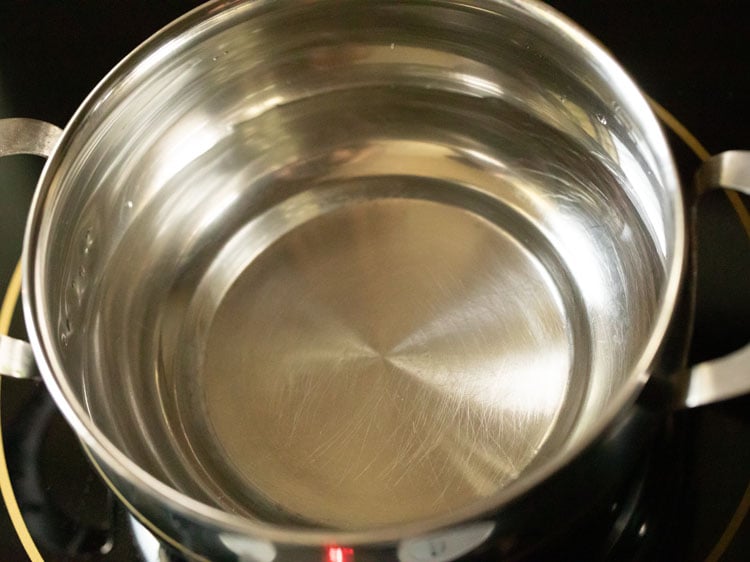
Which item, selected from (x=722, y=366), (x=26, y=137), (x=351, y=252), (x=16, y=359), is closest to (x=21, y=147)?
(x=26, y=137)

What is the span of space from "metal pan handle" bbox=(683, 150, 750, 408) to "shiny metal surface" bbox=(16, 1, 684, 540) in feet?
0.13

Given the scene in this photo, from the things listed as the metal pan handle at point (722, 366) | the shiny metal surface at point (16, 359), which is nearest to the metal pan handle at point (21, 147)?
the shiny metal surface at point (16, 359)

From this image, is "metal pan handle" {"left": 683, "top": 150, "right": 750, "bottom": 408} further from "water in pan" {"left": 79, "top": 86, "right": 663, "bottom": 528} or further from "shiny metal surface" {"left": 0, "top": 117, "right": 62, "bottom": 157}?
"shiny metal surface" {"left": 0, "top": 117, "right": 62, "bottom": 157}

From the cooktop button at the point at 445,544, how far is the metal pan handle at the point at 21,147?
0.32 meters

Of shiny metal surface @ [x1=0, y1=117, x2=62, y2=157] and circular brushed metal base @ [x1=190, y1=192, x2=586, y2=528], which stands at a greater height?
shiny metal surface @ [x1=0, y1=117, x2=62, y2=157]

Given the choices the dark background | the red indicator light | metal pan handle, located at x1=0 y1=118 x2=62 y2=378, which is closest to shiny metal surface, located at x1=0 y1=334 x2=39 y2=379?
metal pan handle, located at x1=0 y1=118 x2=62 y2=378

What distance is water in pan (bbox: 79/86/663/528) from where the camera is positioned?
2.46ft

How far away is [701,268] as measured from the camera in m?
0.76

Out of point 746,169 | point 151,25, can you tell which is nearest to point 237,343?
point 151,25

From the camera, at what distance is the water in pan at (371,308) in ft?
2.46

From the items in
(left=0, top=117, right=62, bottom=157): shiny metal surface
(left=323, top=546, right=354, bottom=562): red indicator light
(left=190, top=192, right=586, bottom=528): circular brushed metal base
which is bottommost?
(left=323, top=546, right=354, bottom=562): red indicator light

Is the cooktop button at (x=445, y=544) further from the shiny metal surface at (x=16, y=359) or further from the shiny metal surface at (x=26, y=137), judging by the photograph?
the shiny metal surface at (x=26, y=137)

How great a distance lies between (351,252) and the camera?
0.90 meters

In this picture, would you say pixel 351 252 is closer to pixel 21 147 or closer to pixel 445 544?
pixel 21 147
